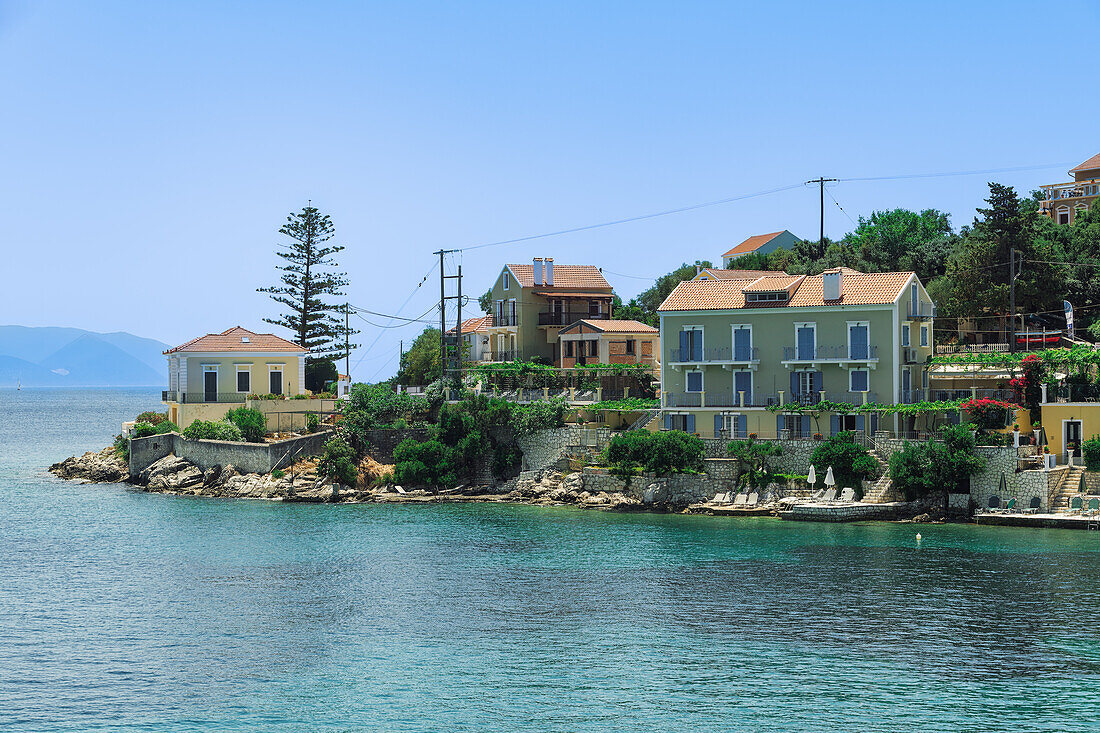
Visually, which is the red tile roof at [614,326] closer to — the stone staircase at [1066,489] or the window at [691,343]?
the window at [691,343]

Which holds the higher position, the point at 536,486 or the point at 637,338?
the point at 637,338

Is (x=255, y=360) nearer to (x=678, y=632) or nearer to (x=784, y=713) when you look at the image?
(x=678, y=632)

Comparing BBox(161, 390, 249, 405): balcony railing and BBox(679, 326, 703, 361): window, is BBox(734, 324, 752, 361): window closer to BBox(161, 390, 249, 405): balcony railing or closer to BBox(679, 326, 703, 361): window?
BBox(679, 326, 703, 361): window

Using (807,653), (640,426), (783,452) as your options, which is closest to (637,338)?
(640,426)

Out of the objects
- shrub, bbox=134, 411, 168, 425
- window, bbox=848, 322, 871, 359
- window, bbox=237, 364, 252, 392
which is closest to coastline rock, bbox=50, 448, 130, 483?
shrub, bbox=134, 411, 168, 425

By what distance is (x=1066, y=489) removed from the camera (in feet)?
153

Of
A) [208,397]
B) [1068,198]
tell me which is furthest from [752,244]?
[208,397]

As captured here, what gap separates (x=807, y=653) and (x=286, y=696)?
12975 millimetres

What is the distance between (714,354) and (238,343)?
31.1m

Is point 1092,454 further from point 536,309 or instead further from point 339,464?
point 536,309

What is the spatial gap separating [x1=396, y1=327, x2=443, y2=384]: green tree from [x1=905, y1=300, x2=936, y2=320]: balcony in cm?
3213

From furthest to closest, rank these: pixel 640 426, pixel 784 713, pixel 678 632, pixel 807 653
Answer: pixel 640 426, pixel 678 632, pixel 807 653, pixel 784 713

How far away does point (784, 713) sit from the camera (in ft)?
78.3

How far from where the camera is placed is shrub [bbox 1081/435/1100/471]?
4647 cm
